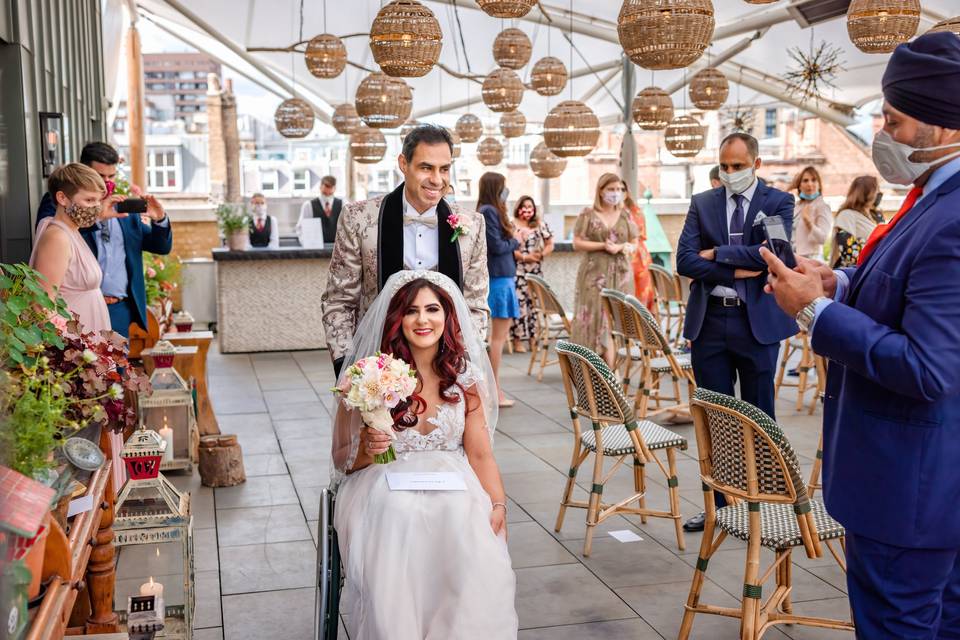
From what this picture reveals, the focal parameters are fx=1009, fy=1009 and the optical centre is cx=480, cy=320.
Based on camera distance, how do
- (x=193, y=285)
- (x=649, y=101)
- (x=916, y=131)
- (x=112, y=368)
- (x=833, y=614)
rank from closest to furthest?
(x=916, y=131) → (x=112, y=368) → (x=833, y=614) → (x=649, y=101) → (x=193, y=285)

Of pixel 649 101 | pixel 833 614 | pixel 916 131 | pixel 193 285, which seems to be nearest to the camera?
pixel 916 131

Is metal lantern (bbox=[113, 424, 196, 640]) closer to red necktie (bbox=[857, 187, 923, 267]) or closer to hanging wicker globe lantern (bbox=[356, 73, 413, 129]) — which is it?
red necktie (bbox=[857, 187, 923, 267])

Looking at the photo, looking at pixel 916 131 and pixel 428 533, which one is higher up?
pixel 916 131

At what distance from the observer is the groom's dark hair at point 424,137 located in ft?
12.2

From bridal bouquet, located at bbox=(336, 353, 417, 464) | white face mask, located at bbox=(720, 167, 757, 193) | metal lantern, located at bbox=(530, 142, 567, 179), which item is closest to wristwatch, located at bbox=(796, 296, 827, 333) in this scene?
Answer: bridal bouquet, located at bbox=(336, 353, 417, 464)

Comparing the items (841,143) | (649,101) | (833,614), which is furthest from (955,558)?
(841,143)

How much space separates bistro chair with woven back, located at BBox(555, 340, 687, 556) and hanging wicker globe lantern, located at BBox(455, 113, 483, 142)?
9.26 meters

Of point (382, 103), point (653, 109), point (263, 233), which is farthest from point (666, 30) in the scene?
point (263, 233)

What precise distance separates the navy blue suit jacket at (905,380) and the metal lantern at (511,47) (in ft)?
27.2

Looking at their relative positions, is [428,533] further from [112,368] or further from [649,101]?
[649,101]

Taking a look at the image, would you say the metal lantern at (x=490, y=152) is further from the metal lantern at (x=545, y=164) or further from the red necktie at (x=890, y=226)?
the red necktie at (x=890, y=226)

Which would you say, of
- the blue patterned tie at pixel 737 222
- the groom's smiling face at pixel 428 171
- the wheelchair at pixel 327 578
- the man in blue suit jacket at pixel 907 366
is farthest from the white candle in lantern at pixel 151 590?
the blue patterned tie at pixel 737 222

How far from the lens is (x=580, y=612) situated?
4.14 m

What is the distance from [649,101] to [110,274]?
577cm
